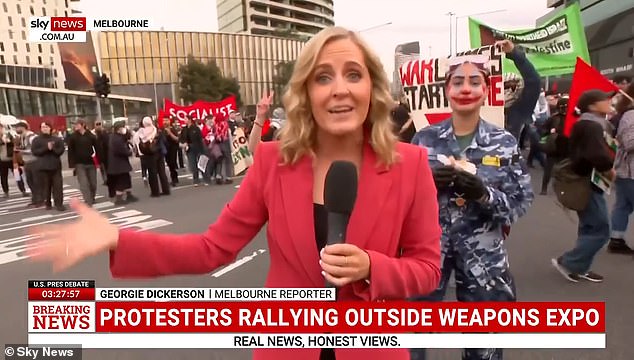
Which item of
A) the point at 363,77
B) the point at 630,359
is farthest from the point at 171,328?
the point at 630,359

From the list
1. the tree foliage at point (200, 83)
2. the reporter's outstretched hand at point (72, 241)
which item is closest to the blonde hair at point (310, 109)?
the reporter's outstretched hand at point (72, 241)

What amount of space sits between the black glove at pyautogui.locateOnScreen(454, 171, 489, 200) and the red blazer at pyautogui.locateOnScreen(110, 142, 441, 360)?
2.79ft

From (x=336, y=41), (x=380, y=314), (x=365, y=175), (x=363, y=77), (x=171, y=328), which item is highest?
(x=336, y=41)

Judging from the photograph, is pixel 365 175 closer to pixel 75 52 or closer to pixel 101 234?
pixel 101 234

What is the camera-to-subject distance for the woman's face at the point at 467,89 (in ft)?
8.06

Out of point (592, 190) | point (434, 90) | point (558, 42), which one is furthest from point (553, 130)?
point (434, 90)

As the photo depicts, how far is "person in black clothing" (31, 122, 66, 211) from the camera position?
9609 mm

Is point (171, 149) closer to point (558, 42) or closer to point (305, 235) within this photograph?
point (558, 42)

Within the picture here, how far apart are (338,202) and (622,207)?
5.38 meters

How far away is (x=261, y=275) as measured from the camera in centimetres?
510

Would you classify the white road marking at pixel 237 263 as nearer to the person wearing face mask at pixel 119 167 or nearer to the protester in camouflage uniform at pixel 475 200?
the protester in camouflage uniform at pixel 475 200

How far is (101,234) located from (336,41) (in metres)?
0.82

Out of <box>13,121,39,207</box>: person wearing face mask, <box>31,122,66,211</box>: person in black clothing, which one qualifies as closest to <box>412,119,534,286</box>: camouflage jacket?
<box>31,122,66,211</box>: person in black clothing

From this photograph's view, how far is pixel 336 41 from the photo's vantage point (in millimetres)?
1368
